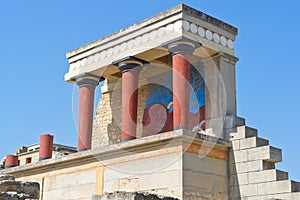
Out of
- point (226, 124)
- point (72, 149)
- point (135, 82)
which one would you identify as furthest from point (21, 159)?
point (226, 124)

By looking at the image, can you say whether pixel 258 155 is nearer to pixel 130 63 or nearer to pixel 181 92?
pixel 181 92

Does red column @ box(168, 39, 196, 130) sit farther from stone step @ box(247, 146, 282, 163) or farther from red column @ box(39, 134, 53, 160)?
red column @ box(39, 134, 53, 160)

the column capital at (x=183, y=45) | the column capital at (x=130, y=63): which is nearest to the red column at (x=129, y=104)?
the column capital at (x=130, y=63)

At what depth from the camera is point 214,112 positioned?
13.2 m

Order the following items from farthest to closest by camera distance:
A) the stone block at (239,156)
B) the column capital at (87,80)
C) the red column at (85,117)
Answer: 1. the column capital at (87,80)
2. the red column at (85,117)
3. the stone block at (239,156)

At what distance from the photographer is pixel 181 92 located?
12539mm

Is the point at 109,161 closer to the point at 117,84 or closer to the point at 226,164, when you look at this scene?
the point at 226,164

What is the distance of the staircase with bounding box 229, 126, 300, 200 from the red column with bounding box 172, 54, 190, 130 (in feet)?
4.48

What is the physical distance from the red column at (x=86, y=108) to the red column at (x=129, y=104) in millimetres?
1797

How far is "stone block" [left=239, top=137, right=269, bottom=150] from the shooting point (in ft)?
38.7

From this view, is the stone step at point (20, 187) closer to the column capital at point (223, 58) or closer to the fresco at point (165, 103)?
the fresco at point (165, 103)

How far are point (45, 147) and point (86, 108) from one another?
6.39 ft

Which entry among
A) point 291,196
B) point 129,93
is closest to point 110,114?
point 129,93

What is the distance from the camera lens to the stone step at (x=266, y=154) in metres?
11.4
